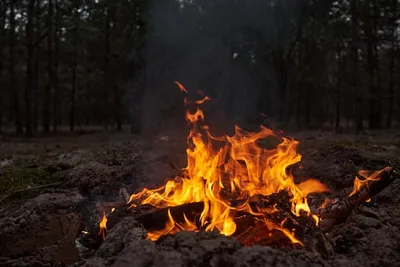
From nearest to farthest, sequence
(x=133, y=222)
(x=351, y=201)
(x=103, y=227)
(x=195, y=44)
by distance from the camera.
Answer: (x=133, y=222), (x=103, y=227), (x=351, y=201), (x=195, y=44)

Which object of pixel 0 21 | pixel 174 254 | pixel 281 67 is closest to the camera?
pixel 174 254

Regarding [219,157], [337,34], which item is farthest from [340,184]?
[337,34]

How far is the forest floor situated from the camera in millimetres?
3781

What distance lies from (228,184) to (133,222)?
186 cm

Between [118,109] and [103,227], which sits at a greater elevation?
[118,109]

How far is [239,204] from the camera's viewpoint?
4809 millimetres

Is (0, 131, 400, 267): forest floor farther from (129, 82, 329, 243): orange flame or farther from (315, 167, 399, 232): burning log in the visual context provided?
(129, 82, 329, 243): orange flame

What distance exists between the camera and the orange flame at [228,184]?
4.67 metres

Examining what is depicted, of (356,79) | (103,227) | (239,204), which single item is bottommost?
(103,227)

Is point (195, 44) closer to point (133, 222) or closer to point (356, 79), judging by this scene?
point (133, 222)

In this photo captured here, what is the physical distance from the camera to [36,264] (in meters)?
4.07

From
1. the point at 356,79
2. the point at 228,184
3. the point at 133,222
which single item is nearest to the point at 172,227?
the point at 133,222

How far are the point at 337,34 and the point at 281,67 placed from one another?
4.34 meters

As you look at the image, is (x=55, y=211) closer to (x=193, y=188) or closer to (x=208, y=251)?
(x=193, y=188)
